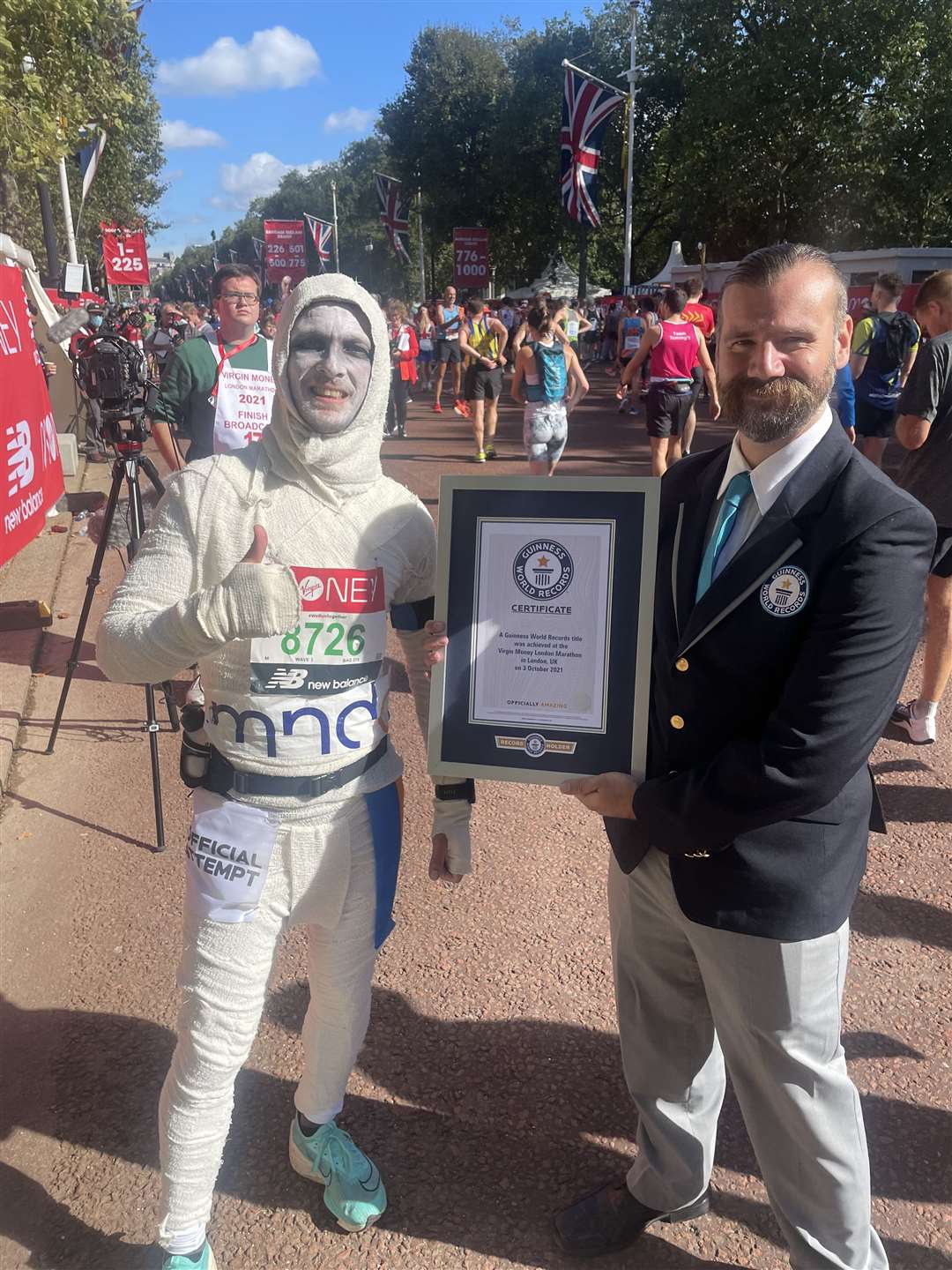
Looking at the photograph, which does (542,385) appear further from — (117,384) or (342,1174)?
(342,1174)

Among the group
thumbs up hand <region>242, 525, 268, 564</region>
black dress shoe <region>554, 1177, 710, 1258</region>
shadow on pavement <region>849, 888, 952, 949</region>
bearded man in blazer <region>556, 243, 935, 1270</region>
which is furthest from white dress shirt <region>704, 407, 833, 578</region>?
shadow on pavement <region>849, 888, 952, 949</region>

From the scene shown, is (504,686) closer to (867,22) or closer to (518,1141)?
(518,1141)

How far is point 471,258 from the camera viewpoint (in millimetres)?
25234

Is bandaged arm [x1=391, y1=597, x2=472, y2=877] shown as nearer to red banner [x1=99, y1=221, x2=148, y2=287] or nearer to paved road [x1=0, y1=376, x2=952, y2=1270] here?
paved road [x1=0, y1=376, x2=952, y2=1270]

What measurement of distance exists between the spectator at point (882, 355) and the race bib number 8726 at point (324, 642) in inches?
318

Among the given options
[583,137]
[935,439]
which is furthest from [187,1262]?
[583,137]

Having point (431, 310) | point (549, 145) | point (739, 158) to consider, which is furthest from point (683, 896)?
point (549, 145)

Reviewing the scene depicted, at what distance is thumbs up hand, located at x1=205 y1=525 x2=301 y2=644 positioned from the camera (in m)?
1.65

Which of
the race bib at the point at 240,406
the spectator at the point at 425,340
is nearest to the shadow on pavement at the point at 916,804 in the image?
the race bib at the point at 240,406

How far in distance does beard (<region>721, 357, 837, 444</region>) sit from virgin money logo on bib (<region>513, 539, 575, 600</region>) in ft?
1.36

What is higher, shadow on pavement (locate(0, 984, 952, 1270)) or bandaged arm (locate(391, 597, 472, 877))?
bandaged arm (locate(391, 597, 472, 877))

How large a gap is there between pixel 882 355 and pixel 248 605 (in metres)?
8.68

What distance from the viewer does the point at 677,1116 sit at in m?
2.11

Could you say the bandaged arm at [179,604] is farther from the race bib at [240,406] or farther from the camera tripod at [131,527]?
the race bib at [240,406]
